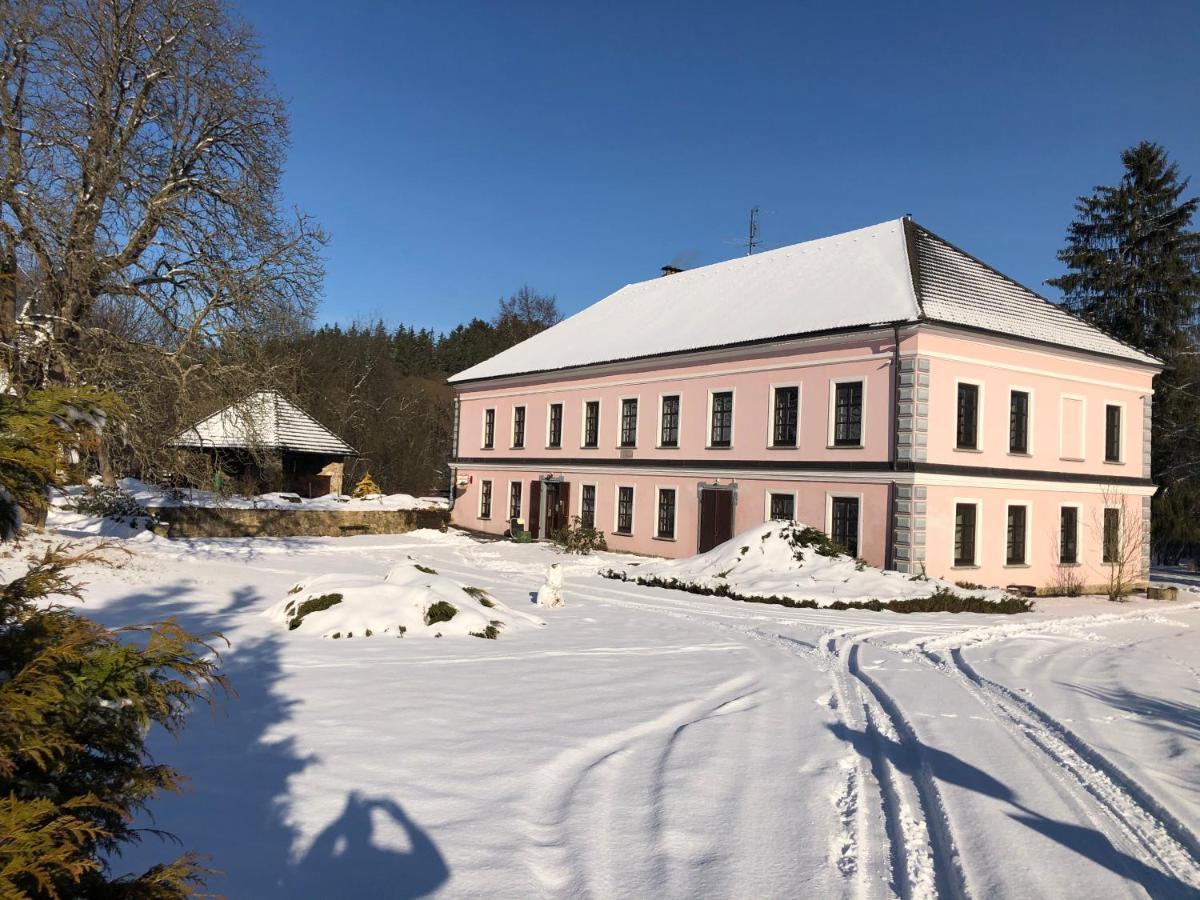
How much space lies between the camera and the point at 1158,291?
37219 mm

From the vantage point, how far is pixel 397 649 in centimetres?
1163

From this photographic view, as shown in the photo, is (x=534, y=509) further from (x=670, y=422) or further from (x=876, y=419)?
(x=876, y=419)

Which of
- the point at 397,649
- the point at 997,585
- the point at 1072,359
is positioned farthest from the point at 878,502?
the point at 397,649

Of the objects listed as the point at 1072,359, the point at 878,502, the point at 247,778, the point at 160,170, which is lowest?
the point at 247,778

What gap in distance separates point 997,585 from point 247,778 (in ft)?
72.0

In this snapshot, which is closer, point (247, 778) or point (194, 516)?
point (247, 778)

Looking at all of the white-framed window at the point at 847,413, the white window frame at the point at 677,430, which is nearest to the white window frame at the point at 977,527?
the white-framed window at the point at 847,413

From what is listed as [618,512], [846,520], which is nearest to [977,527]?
[846,520]

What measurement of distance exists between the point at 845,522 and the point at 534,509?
14949mm

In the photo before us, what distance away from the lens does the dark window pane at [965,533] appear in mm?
23094

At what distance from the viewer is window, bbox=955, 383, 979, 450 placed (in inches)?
917

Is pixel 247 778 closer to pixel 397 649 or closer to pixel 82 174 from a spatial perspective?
pixel 397 649

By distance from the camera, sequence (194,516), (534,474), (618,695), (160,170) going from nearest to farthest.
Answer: (618,695), (160,170), (194,516), (534,474)

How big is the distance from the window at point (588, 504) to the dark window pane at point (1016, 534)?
1386 cm
